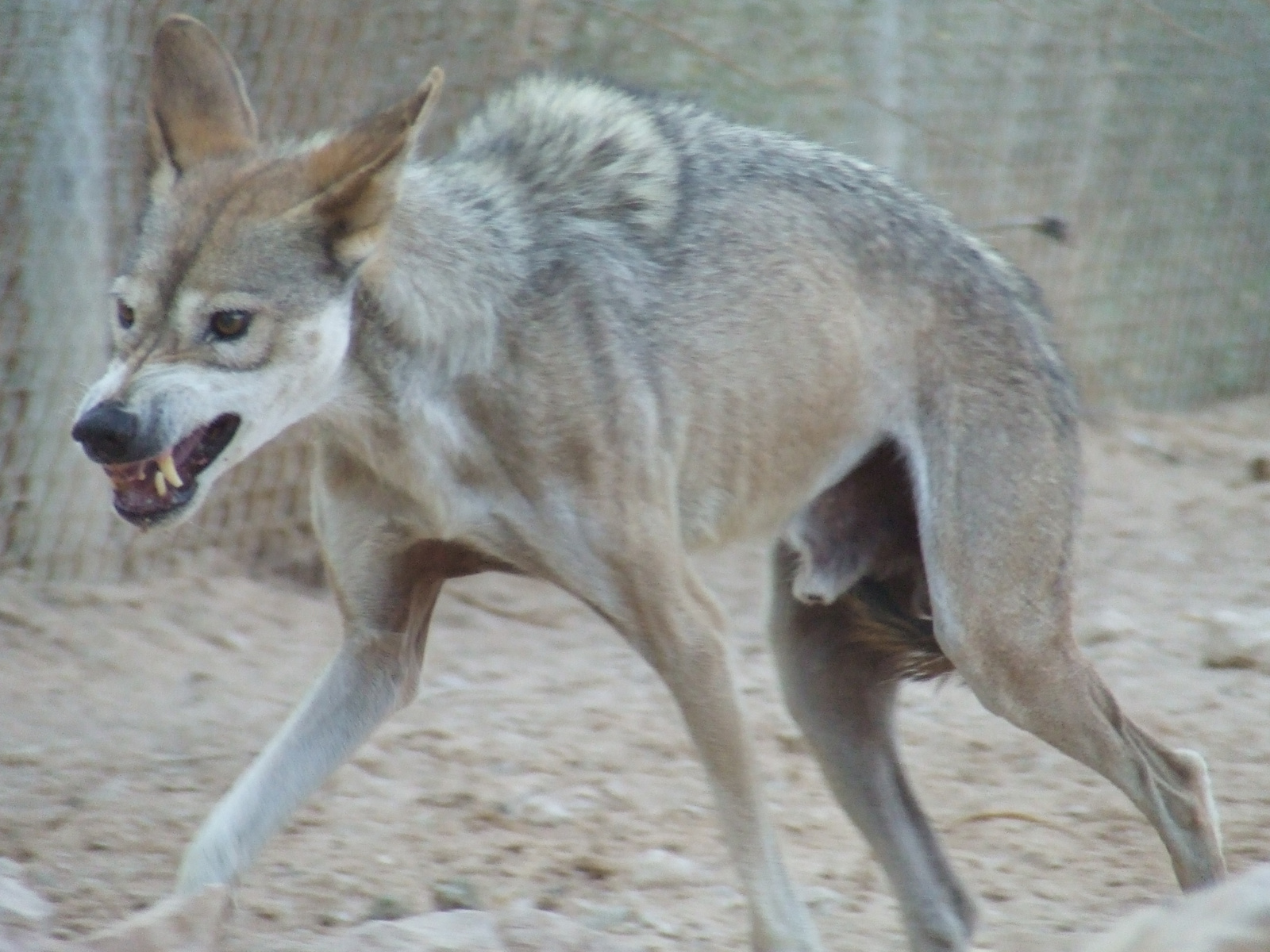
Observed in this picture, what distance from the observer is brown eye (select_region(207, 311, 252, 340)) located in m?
3.27

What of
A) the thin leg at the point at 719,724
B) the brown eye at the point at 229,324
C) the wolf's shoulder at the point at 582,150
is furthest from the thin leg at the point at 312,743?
the wolf's shoulder at the point at 582,150

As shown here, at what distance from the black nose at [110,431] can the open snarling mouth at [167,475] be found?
0.27 ft

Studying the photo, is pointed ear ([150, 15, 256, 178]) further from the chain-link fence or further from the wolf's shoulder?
the chain-link fence

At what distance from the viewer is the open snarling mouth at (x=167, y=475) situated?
3.26m

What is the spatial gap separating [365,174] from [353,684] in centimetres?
117

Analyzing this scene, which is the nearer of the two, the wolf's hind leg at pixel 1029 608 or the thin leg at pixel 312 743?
the thin leg at pixel 312 743

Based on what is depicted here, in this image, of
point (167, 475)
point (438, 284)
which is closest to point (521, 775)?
point (438, 284)

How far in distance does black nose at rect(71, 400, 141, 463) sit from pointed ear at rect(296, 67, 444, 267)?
1.84 feet

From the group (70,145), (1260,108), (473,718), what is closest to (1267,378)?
(1260,108)

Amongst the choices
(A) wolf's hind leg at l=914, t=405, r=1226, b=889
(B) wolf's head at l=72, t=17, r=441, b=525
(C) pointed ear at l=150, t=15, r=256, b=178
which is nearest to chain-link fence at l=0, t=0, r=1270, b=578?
(C) pointed ear at l=150, t=15, r=256, b=178

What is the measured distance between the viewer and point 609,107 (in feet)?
13.7

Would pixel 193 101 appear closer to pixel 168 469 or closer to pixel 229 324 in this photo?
pixel 229 324

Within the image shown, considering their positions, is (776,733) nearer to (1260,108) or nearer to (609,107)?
(609,107)

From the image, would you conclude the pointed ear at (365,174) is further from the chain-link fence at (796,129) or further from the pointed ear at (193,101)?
the chain-link fence at (796,129)
